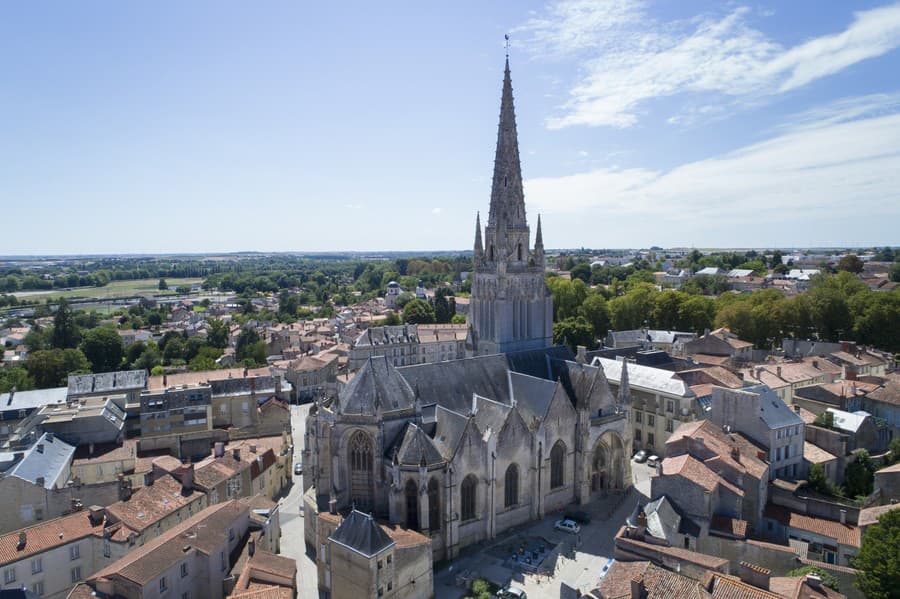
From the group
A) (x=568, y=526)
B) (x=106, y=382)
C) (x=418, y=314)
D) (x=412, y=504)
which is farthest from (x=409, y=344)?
A: (x=412, y=504)

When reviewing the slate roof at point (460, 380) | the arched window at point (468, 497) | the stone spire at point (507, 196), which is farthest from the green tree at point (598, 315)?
the arched window at point (468, 497)

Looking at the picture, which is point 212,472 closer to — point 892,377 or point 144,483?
point 144,483

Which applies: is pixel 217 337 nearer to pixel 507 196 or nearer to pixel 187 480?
pixel 187 480

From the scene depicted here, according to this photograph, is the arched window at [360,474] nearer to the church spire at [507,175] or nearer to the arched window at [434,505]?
the arched window at [434,505]

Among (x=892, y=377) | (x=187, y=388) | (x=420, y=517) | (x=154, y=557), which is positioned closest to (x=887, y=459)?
(x=892, y=377)

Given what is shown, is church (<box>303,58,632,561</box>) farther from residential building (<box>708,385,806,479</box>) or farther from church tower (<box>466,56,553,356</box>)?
residential building (<box>708,385,806,479</box>)

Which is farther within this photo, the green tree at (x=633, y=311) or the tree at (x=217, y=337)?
the tree at (x=217, y=337)
